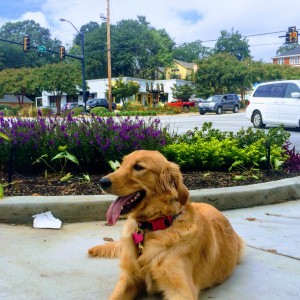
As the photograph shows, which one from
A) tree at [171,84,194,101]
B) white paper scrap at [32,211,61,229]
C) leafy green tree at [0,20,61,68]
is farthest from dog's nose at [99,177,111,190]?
leafy green tree at [0,20,61,68]

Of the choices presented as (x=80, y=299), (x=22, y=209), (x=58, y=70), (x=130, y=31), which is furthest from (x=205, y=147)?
(x=130, y=31)

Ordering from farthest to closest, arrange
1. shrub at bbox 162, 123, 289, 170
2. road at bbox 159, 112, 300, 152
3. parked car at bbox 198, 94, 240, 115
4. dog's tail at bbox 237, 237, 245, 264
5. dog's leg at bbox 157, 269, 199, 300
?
parked car at bbox 198, 94, 240, 115 → road at bbox 159, 112, 300, 152 → shrub at bbox 162, 123, 289, 170 → dog's tail at bbox 237, 237, 245, 264 → dog's leg at bbox 157, 269, 199, 300

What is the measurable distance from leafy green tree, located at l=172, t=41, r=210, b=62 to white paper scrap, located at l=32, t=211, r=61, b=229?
Answer: 4452 inches

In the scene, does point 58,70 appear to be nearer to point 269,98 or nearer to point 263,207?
point 269,98

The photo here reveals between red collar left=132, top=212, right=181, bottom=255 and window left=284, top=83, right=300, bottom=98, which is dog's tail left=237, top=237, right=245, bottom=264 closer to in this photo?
red collar left=132, top=212, right=181, bottom=255

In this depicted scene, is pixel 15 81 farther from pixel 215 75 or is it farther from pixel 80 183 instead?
pixel 80 183

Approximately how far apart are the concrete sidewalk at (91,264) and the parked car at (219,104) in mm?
35954

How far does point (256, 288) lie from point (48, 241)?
81.7 inches

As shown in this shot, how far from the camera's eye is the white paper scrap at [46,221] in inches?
174

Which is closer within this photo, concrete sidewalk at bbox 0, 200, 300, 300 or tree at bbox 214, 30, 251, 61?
concrete sidewalk at bbox 0, 200, 300, 300

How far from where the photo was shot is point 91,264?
3.49m

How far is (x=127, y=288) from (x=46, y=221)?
198cm

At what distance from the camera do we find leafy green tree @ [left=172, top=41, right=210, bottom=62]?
11662 cm

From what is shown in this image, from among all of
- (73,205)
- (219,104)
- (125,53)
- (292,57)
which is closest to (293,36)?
(219,104)
